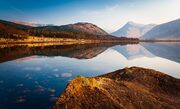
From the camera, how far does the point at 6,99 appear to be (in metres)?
20.5

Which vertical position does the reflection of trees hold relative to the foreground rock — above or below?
below

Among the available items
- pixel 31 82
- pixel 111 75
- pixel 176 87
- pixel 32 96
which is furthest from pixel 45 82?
pixel 176 87

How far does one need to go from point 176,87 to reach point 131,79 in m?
3.08

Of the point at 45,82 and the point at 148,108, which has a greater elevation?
the point at 148,108

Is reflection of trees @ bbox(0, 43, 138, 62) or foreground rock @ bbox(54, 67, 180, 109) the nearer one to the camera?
foreground rock @ bbox(54, 67, 180, 109)

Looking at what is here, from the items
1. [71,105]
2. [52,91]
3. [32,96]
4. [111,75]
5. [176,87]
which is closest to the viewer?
[71,105]

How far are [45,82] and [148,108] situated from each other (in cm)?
1876

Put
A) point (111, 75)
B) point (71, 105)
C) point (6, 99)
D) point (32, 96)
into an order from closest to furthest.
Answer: point (71, 105) < point (111, 75) < point (6, 99) < point (32, 96)

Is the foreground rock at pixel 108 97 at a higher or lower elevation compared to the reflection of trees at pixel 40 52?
higher

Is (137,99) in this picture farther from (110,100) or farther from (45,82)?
(45,82)

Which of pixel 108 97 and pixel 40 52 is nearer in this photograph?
pixel 108 97

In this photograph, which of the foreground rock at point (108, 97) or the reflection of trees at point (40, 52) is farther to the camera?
the reflection of trees at point (40, 52)

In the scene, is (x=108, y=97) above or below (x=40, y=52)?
above

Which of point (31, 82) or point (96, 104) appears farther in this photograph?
point (31, 82)
